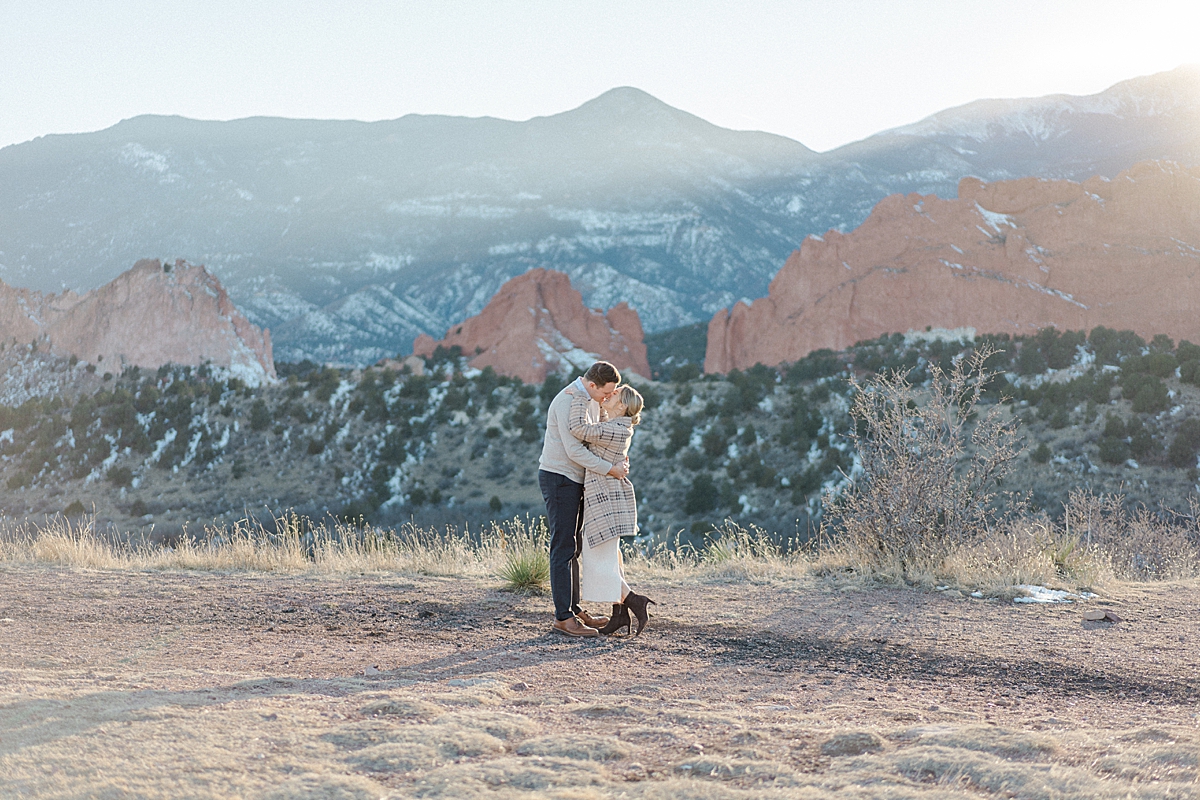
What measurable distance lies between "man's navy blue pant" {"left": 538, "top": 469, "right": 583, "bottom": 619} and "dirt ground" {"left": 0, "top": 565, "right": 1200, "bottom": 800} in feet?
1.02

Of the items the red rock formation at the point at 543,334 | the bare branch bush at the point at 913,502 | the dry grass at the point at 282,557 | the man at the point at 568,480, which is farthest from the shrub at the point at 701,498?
the man at the point at 568,480

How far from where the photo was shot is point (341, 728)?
2.99 m

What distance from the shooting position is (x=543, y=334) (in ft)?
158

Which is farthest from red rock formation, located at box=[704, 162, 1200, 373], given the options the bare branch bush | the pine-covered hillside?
the bare branch bush

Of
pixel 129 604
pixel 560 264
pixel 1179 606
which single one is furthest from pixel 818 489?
pixel 560 264

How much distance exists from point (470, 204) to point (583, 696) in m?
130

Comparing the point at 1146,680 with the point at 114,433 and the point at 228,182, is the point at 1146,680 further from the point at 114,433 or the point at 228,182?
the point at 228,182

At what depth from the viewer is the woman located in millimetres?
5285

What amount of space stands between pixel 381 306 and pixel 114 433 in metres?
64.5

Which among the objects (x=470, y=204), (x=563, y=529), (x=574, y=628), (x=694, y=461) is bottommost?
(x=694, y=461)

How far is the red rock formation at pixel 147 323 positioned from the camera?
1801 inches

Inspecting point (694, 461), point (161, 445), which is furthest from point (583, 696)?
point (161, 445)

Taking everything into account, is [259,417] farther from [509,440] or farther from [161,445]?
[509,440]

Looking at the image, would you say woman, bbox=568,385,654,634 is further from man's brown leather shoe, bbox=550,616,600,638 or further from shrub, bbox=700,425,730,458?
shrub, bbox=700,425,730,458
